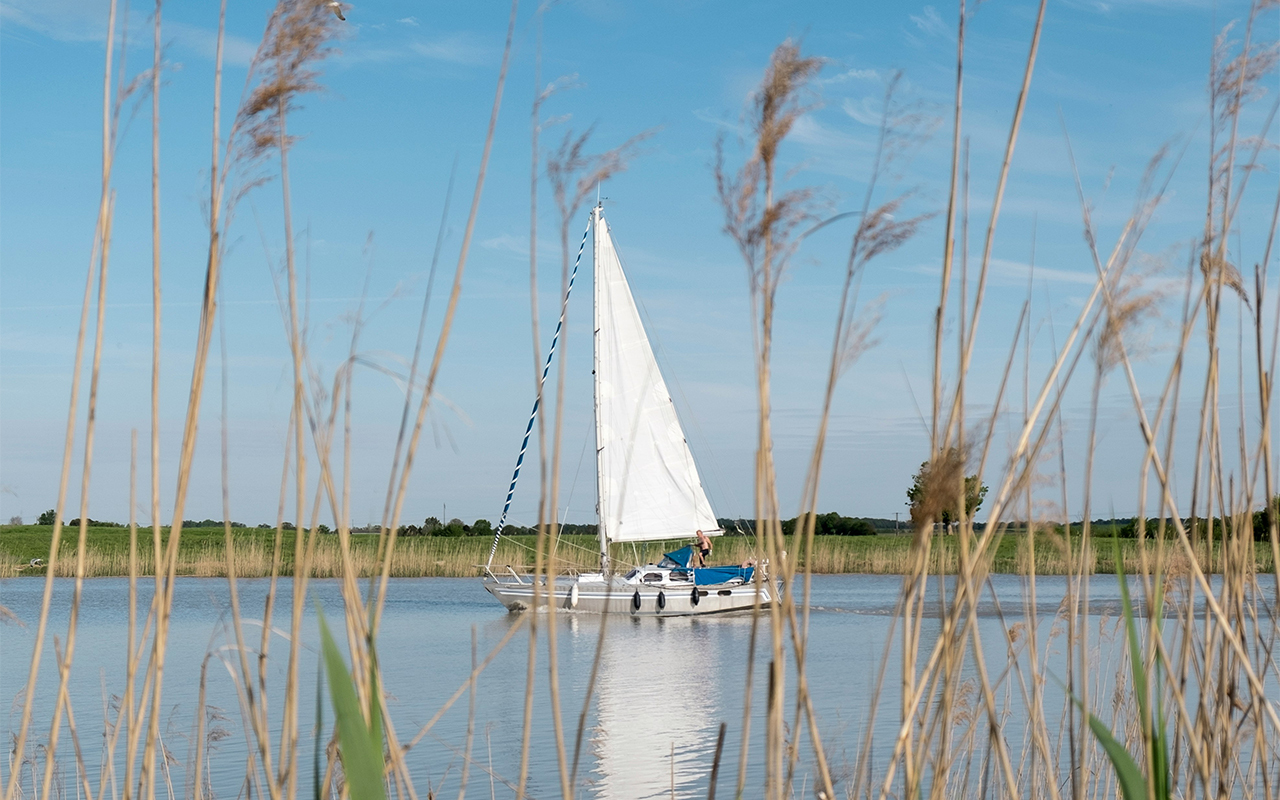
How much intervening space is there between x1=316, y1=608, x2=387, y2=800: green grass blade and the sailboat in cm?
1969

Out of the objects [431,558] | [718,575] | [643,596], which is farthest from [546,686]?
[431,558]

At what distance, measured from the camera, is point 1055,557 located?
1125 inches

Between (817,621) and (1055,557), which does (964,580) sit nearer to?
(817,621)

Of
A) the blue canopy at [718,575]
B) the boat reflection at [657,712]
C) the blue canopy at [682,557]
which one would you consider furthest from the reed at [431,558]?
the boat reflection at [657,712]

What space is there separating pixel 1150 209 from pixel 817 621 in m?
20.3

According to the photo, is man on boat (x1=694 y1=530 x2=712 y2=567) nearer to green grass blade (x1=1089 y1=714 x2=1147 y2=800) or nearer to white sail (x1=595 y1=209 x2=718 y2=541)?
white sail (x1=595 y1=209 x2=718 y2=541)

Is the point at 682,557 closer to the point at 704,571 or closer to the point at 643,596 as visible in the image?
the point at 704,571

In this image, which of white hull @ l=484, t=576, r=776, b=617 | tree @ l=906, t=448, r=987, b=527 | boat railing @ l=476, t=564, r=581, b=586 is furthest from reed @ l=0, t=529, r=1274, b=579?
tree @ l=906, t=448, r=987, b=527

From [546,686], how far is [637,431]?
1092 cm

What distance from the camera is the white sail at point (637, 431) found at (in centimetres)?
2144

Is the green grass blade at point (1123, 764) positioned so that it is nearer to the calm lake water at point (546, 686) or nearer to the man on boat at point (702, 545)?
the calm lake water at point (546, 686)

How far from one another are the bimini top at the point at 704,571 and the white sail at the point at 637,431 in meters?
0.55

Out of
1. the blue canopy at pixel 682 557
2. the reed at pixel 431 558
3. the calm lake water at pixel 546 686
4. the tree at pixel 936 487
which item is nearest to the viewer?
the tree at pixel 936 487

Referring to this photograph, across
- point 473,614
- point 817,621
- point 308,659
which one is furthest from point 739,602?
point 308,659
